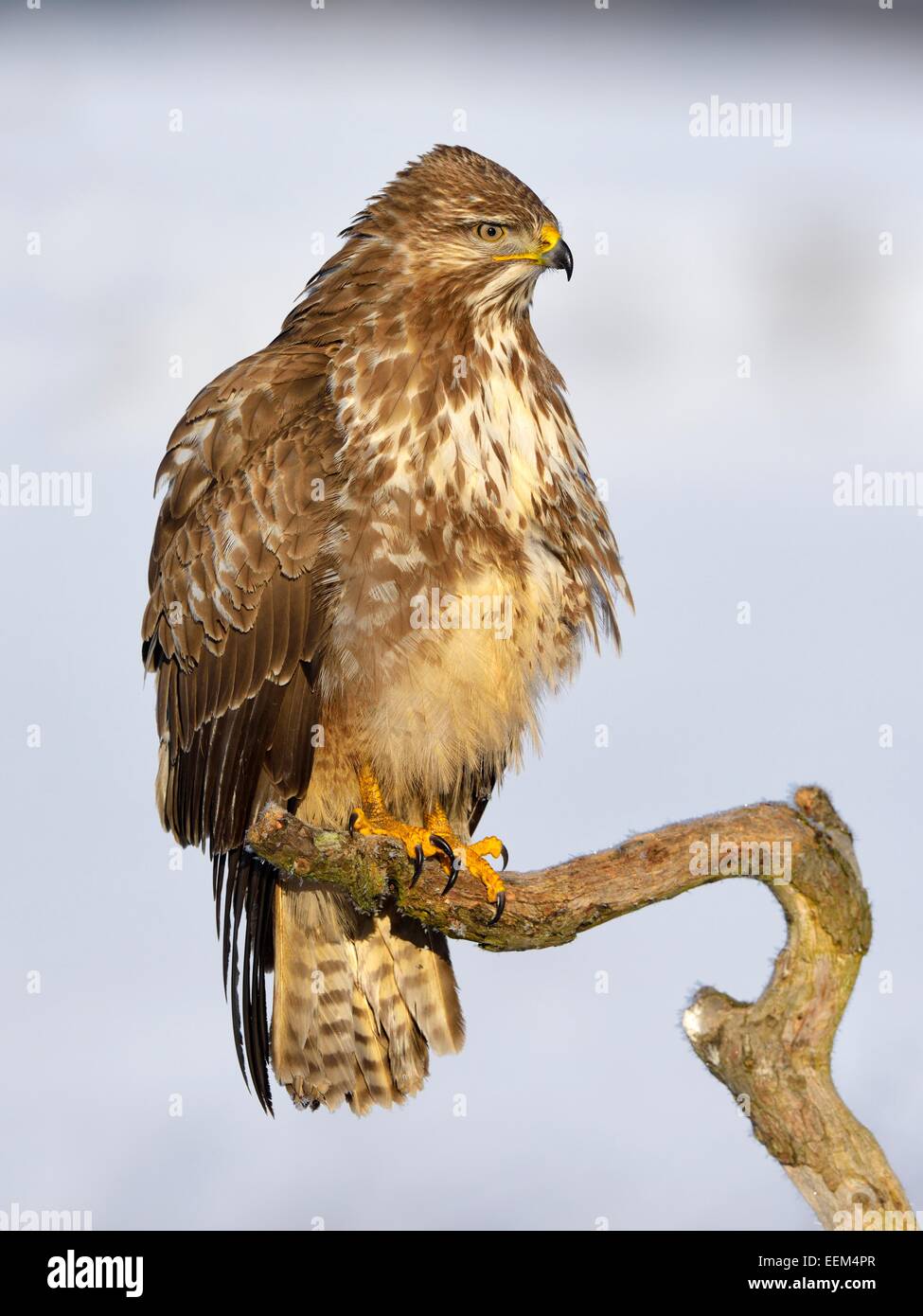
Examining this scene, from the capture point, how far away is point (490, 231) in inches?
298

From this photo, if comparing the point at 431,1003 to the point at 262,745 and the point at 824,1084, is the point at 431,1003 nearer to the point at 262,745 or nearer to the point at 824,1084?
the point at 262,745

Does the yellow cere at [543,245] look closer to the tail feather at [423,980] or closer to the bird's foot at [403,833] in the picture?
the bird's foot at [403,833]

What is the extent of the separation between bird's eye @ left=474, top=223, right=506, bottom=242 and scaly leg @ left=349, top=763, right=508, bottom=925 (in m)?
2.51

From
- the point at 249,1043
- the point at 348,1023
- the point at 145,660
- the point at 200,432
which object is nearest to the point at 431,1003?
the point at 348,1023

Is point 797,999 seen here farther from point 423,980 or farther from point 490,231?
point 490,231

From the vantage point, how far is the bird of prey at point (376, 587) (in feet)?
23.8

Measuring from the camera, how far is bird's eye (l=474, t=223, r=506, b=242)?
7566 millimetres

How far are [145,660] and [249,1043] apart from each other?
79.8 inches

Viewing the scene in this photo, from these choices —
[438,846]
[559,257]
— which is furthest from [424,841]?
[559,257]

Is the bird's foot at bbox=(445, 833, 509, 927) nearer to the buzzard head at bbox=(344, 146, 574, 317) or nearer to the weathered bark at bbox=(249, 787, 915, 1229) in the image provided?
the weathered bark at bbox=(249, 787, 915, 1229)

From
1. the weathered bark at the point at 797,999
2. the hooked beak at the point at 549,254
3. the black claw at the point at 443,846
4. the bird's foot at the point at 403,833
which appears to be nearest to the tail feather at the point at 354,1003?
the bird's foot at the point at 403,833

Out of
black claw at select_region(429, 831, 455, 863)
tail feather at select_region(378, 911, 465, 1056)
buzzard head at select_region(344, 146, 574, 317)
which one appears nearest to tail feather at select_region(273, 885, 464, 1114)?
tail feather at select_region(378, 911, 465, 1056)

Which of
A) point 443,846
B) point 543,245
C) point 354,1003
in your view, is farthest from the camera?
point 354,1003

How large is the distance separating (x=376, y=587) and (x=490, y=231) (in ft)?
5.85
